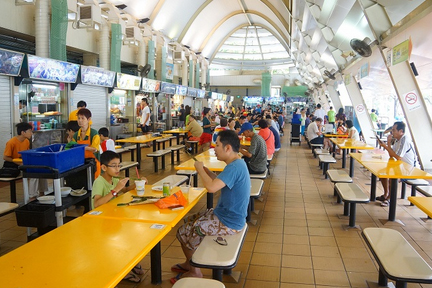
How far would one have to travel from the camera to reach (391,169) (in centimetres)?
486

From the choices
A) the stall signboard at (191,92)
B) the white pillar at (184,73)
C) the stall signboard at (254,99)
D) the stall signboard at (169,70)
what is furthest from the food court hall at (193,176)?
the stall signboard at (254,99)

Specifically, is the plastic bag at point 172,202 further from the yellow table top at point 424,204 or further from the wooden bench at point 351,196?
the wooden bench at point 351,196

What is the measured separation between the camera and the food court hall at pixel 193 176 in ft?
7.90

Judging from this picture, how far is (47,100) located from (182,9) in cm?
1415

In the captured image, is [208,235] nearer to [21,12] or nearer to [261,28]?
[21,12]

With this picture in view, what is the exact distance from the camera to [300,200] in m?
6.17

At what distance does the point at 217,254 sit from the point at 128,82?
1051cm

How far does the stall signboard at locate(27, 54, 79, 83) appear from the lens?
24.8 ft

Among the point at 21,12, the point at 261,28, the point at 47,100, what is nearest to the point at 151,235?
the point at 47,100

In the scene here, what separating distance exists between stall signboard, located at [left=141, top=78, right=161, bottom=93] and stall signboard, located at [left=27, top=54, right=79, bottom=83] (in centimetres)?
426

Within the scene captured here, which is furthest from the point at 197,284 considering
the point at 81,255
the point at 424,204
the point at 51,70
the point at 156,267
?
the point at 51,70

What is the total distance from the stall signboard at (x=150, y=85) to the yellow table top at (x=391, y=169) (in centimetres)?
919

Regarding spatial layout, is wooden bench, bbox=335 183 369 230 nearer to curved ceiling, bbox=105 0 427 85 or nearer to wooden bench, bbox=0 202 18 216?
curved ceiling, bbox=105 0 427 85

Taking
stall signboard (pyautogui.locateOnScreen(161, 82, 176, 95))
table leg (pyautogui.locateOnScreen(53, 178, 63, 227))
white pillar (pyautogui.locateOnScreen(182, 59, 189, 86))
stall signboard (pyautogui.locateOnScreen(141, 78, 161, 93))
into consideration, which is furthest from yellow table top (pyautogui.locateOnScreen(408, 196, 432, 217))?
white pillar (pyautogui.locateOnScreen(182, 59, 189, 86))
